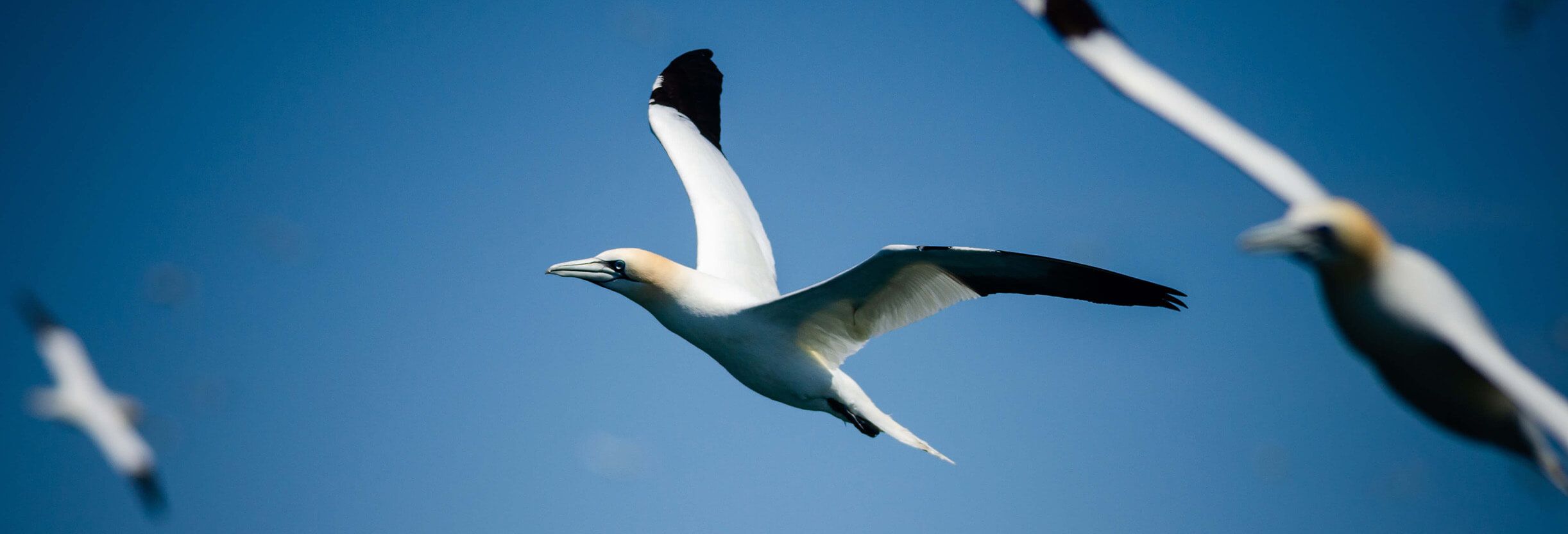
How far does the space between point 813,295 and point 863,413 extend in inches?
55.4

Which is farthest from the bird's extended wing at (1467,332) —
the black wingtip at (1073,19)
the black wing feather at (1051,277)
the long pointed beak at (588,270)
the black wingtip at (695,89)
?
the black wingtip at (695,89)

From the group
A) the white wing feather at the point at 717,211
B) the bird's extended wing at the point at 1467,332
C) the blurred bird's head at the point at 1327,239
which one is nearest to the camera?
A: the bird's extended wing at the point at 1467,332

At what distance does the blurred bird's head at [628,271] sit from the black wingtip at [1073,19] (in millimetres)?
4479

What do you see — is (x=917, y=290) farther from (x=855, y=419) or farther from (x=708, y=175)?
(x=708, y=175)

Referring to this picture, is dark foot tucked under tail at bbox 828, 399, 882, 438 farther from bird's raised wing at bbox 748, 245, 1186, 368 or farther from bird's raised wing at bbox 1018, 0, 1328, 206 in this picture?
bird's raised wing at bbox 1018, 0, 1328, 206

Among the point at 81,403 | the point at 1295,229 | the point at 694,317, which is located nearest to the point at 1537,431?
the point at 1295,229

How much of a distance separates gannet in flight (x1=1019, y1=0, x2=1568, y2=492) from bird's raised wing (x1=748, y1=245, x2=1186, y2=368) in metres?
3.10

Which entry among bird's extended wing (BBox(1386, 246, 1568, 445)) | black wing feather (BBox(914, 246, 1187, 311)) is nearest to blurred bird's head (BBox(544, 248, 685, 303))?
black wing feather (BBox(914, 246, 1187, 311))

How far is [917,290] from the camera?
819 centimetres

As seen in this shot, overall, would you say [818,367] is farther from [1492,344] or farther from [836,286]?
[1492,344]

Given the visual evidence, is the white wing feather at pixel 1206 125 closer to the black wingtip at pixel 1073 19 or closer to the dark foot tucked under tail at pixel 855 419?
the black wingtip at pixel 1073 19

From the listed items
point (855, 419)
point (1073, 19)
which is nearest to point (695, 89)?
point (855, 419)

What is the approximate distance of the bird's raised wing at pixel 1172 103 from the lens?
4121mm

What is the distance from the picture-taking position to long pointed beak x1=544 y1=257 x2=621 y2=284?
935cm
